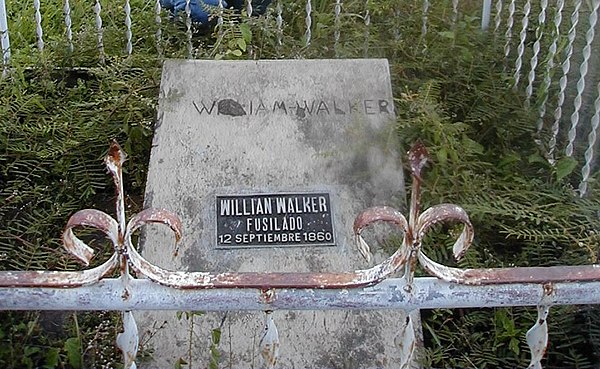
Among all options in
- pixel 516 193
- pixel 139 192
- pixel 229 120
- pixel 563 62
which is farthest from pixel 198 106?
pixel 563 62

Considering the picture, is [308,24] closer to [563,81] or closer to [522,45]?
[522,45]

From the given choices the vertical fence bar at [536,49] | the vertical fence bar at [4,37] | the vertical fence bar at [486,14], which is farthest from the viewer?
the vertical fence bar at [486,14]

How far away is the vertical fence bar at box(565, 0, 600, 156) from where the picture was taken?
373cm

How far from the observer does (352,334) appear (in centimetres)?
280

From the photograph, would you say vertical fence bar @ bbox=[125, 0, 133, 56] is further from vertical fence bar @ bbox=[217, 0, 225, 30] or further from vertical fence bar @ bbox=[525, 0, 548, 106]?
vertical fence bar @ bbox=[525, 0, 548, 106]

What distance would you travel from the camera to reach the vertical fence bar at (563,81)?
12.5 feet

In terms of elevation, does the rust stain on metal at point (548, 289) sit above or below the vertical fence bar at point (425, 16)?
above

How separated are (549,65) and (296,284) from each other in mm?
2527

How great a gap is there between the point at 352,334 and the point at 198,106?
3.64ft

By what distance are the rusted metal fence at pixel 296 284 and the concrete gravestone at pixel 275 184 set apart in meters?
0.94

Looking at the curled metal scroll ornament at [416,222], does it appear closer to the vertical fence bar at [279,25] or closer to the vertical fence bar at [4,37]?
the vertical fence bar at [279,25]

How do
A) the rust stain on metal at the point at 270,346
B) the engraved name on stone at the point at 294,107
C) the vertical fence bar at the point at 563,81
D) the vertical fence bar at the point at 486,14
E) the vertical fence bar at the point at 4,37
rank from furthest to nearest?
the vertical fence bar at the point at 486,14
the vertical fence bar at the point at 4,37
the vertical fence bar at the point at 563,81
the engraved name on stone at the point at 294,107
the rust stain on metal at the point at 270,346

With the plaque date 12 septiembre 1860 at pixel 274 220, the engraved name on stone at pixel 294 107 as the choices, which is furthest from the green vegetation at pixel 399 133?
the plaque date 12 septiembre 1860 at pixel 274 220

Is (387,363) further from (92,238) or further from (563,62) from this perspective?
(563,62)
